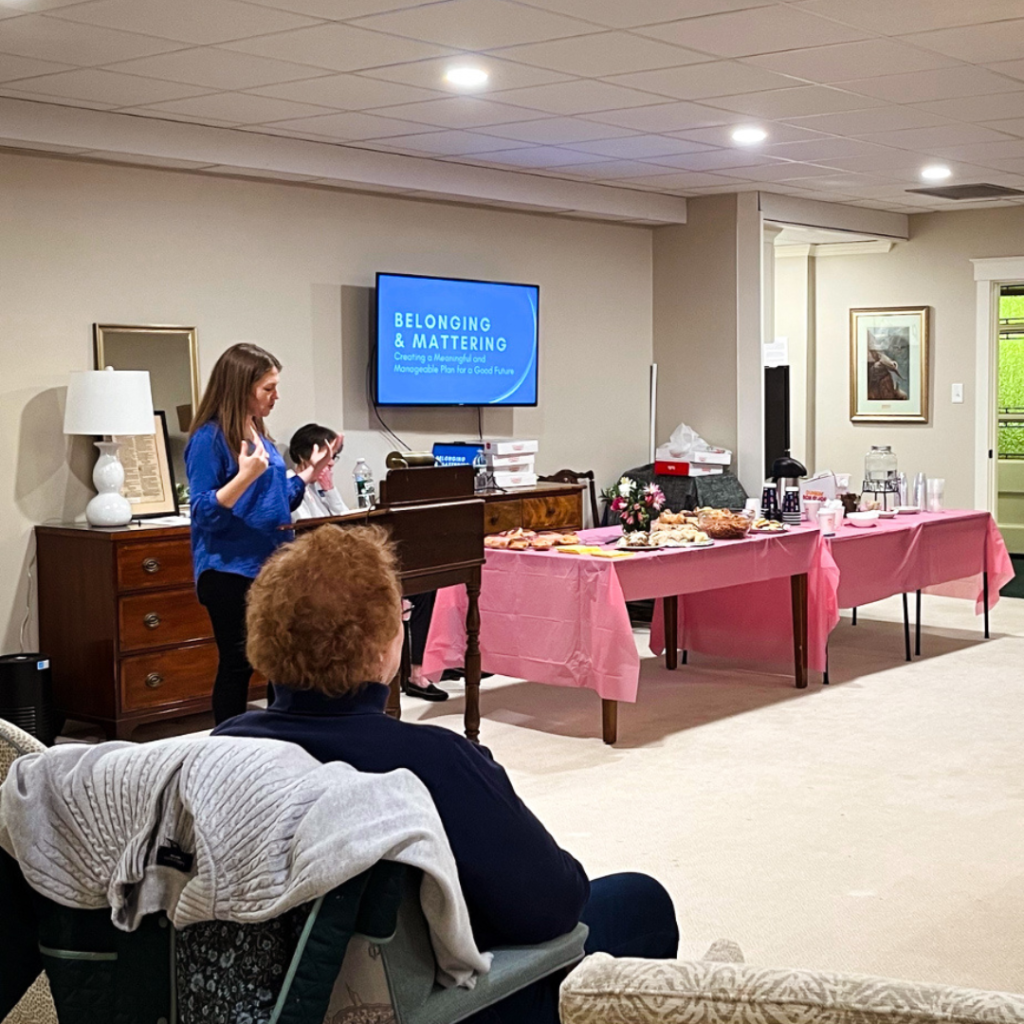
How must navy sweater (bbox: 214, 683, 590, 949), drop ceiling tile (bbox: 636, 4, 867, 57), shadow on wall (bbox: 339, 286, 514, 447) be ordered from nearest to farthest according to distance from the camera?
navy sweater (bbox: 214, 683, 590, 949), drop ceiling tile (bbox: 636, 4, 867, 57), shadow on wall (bbox: 339, 286, 514, 447)

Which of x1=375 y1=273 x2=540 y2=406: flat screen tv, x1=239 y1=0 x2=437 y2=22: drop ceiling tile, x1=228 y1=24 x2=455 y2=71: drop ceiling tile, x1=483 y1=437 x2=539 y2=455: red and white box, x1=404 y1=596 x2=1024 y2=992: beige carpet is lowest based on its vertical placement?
x1=404 y1=596 x2=1024 y2=992: beige carpet

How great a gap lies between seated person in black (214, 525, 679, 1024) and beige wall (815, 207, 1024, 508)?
829 centimetres

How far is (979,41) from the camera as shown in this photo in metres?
4.57

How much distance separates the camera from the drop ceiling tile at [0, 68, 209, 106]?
15.8 feet

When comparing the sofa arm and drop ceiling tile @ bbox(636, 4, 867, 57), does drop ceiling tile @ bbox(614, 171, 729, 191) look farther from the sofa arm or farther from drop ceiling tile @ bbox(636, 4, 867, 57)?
the sofa arm

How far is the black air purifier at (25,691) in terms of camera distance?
17.2ft

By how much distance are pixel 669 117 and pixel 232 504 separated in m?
2.69

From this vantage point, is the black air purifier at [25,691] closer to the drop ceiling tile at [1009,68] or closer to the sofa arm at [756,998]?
the drop ceiling tile at [1009,68]

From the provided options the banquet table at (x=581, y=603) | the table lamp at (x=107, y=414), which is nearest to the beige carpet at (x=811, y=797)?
the banquet table at (x=581, y=603)

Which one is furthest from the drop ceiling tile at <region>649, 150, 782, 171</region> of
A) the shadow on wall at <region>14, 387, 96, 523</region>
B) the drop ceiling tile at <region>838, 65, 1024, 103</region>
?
the shadow on wall at <region>14, 387, 96, 523</region>

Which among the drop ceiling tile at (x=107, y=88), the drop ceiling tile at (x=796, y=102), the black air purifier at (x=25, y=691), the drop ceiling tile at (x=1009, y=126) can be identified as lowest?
the black air purifier at (x=25, y=691)

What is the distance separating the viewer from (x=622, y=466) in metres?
8.65

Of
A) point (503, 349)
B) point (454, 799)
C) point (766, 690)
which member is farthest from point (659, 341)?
point (454, 799)

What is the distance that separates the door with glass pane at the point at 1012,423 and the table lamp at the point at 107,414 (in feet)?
24.5
